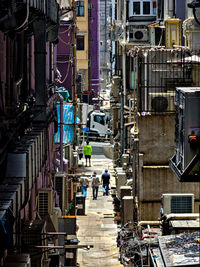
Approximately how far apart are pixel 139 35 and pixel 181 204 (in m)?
22.9

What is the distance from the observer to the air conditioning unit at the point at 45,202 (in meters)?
19.6

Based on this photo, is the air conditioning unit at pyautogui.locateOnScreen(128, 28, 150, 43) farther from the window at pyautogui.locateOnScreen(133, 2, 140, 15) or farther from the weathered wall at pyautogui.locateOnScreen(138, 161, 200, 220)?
the weathered wall at pyautogui.locateOnScreen(138, 161, 200, 220)

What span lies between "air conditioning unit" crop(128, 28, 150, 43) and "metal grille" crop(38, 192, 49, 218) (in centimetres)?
2235

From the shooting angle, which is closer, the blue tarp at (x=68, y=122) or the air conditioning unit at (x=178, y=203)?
the air conditioning unit at (x=178, y=203)

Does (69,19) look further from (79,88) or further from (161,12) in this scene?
(79,88)

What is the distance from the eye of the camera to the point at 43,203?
64.4 feet

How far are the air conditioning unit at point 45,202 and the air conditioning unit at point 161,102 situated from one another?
3.60 metres

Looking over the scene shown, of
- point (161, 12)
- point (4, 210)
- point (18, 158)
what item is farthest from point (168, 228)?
point (161, 12)

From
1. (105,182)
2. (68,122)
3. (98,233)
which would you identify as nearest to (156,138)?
(98,233)

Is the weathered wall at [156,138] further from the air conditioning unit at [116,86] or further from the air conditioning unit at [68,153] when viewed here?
the air conditioning unit at [116,86]

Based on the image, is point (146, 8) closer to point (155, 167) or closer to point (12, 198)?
point (155, 167)

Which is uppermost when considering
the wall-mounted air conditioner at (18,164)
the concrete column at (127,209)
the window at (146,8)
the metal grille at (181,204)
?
the window at (146,8)

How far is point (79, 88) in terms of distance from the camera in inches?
2270

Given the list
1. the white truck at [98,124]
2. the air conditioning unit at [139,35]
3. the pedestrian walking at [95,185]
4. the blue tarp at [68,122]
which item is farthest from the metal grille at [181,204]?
the white truck at [98,124]
